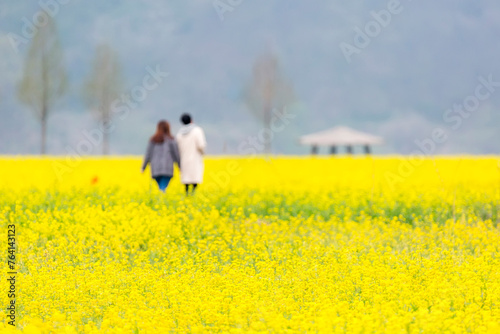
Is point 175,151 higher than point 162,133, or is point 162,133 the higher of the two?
point 162,133

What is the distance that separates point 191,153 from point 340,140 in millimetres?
32311

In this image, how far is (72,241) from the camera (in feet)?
34.3

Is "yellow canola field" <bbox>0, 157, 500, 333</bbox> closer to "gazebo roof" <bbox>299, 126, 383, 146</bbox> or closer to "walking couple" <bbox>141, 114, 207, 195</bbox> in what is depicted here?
"walking couple" <bbox>141, 114, 207, 195</bbox>

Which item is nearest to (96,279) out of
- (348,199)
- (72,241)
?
(72,241)

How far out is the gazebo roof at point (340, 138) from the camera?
150 feet

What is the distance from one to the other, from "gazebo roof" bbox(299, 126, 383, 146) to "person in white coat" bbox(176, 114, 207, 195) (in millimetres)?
31409

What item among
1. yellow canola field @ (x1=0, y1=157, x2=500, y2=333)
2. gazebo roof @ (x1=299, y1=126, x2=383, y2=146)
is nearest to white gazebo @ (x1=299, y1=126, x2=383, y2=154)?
gazebo roof @ (x1=299, y1=126, x2=383, y2=146)

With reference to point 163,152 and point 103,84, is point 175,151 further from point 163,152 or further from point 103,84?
point 103,84

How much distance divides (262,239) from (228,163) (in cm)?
1689

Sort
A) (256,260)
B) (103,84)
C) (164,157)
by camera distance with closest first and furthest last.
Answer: (256,260)
(164,157)
(103,84)

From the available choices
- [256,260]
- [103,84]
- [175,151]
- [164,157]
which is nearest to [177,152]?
[175,151]

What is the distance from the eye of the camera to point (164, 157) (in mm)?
14359

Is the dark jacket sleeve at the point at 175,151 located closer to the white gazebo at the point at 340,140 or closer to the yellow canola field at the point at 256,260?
the yellow canola field at the point at 256,260

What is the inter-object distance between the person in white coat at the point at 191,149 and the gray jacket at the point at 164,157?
1.07 feet
